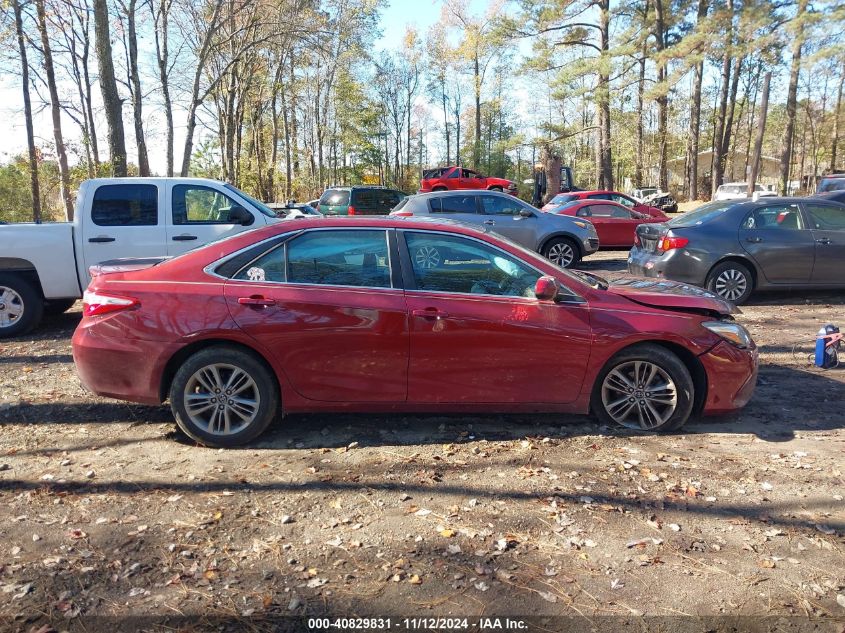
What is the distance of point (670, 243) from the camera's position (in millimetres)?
9070

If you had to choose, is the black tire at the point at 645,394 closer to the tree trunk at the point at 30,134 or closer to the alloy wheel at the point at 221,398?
the alloy wheel at the point at 221,398

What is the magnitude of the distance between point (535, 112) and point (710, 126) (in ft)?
52.3

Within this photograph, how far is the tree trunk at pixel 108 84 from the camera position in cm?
1622

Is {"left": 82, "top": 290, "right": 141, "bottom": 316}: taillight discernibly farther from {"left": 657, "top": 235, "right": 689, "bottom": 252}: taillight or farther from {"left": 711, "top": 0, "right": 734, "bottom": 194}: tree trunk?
{"left": 711, "top": 0, "right": 734, "bottom": 194}: tree trunk

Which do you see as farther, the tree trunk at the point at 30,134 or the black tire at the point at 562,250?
the tree trunk at the point at 30,134

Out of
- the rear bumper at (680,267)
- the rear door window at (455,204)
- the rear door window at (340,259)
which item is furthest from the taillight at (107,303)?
the rear door window at (455,204)

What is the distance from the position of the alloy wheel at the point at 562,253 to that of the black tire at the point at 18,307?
30.0ft

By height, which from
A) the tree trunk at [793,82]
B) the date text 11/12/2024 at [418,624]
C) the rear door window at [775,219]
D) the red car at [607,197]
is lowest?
the date text 11/12/2024 at [418,624]

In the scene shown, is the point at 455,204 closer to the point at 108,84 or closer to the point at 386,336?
the point at 386,336

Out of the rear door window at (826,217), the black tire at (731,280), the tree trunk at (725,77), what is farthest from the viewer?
the tree trunk at (725,77)

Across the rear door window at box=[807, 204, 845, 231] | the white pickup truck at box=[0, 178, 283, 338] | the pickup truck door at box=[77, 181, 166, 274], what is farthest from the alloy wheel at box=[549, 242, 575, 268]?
the pickup truck door at box=[77, 181, 166, 274]

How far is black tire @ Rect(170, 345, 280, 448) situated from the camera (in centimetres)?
431

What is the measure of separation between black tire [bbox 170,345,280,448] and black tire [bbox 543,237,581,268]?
374 inches

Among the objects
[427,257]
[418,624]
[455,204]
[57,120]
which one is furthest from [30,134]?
[418,624]
